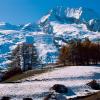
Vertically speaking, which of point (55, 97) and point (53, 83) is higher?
point (53, 83)

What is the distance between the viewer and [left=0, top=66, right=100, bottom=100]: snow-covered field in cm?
5878

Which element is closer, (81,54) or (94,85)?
(94,85)

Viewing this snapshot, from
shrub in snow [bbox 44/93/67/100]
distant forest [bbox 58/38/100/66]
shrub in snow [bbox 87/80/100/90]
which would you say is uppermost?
distant forest [bbox 58/38/100/66]

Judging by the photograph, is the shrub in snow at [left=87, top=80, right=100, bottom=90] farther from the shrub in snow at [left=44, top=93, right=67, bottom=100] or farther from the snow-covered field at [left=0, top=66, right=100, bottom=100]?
the shrub in snow at [left=44, top=93, right=67, bottom=100]

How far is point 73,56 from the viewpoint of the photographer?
115 m

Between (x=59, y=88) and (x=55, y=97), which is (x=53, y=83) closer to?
(x=59, y=88)

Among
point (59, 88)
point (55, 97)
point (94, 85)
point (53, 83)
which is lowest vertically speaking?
point (55, 97)

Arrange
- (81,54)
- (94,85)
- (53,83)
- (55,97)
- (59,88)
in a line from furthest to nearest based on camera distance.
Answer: (81,54) → (94,85) → (53,83) → (59,88) → (55,97)

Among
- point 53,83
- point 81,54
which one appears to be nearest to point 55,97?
point 53,83

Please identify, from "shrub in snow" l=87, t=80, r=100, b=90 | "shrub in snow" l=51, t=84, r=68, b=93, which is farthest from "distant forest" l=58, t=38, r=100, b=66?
"shrub in snow" l=51, t=84, r=68, b=93

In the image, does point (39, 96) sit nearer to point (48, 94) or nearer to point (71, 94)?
point (48, 94)

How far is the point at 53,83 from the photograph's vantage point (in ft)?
221

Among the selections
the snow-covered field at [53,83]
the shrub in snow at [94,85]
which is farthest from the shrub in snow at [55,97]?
the shrub in snow at [94,85]

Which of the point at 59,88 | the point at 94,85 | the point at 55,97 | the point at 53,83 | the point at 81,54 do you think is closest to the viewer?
the point at 55,97
